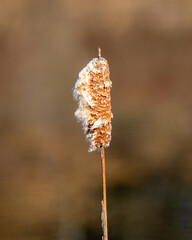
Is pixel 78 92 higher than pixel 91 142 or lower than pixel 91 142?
higher

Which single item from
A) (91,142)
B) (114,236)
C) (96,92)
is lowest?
(114,236)

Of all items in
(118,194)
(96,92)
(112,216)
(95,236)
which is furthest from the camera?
(118,194)

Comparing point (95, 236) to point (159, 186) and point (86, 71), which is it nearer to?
point (159, 186)

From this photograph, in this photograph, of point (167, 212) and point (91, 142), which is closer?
point (91, 142)

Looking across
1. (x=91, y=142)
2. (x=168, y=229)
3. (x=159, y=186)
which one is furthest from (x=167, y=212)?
(x=91, y=142)

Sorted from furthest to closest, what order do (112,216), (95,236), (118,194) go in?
(118,194) → (112,216) → (95,236)

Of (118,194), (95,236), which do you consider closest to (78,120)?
(95,236)
